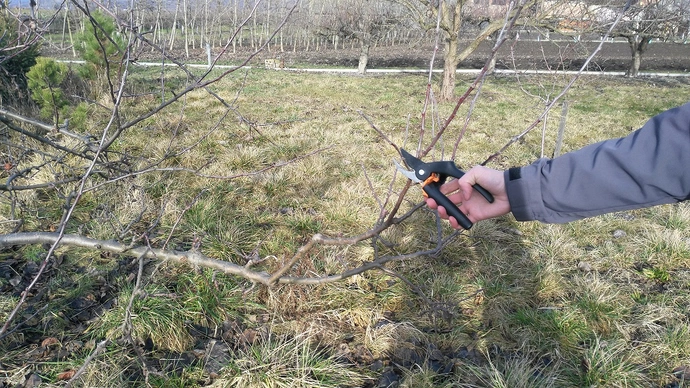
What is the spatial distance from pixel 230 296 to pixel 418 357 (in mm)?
1249

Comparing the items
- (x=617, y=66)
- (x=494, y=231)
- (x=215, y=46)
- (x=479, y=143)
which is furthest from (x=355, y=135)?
(x=215, y=46)

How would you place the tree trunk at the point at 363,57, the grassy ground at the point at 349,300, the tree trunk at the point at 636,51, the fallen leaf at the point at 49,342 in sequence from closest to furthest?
1. the grassy ground at the point at 349,300
2. the fallen leaf at the point at 49,342
3. the tree trunk at the point at 636,51
4. the tree trunk at the point at 363,57

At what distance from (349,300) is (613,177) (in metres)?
1.82

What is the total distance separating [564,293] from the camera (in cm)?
301

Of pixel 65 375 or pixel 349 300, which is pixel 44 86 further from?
pixel 349 300

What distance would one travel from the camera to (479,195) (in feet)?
6.11

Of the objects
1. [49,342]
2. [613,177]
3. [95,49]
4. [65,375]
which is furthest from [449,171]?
[95,49]

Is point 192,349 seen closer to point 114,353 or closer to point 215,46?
point 114,353

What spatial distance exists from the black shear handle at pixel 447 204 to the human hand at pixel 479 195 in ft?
0.08

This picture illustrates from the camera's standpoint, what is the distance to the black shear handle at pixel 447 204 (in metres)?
1.63

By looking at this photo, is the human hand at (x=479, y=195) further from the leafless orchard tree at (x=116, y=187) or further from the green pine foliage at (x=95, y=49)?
the green pine foliage at (x=95, y=49)

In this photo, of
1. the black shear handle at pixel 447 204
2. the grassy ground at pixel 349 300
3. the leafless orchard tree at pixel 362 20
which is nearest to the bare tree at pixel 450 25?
the leafless orchard tree at pixel 362 20

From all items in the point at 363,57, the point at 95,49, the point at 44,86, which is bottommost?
the point at 44,86

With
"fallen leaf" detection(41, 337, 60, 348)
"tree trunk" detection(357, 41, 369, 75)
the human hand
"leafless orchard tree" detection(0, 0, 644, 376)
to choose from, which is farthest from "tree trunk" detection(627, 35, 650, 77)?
"fallen leaf" detection(41, 337, 60, 348)
